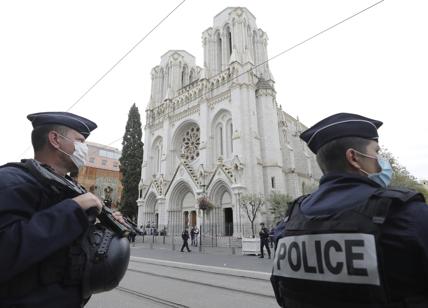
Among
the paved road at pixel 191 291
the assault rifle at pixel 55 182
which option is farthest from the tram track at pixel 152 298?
the assault rifle at pixel 55 182

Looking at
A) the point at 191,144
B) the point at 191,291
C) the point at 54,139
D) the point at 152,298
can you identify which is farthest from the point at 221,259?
the point at 191,144

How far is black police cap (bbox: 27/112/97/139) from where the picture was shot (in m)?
1.98

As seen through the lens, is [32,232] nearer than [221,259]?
→ Yes

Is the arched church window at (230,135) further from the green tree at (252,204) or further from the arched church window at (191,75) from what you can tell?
the arched church window at (191,75)

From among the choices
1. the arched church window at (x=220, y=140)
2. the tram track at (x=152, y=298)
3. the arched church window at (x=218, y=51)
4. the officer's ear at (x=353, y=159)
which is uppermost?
the arched church window at (x=218, y=51)

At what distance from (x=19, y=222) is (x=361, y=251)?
1771 millimetres

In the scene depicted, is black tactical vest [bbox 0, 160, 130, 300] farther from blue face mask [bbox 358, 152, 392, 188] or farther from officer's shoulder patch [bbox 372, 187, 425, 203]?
blue face mask [bbox 358, 152, 392, 188]

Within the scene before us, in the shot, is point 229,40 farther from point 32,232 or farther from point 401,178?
point 32,232

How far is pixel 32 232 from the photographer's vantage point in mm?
1327

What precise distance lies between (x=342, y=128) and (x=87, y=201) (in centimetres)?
174

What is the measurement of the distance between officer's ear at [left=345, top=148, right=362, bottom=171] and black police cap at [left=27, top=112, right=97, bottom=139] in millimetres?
2015

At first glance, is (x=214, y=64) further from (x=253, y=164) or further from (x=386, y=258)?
(x=386, y=258)

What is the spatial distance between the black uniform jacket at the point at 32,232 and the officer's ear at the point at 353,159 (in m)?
→ 1.72

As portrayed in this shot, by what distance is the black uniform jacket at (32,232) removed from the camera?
127cm
